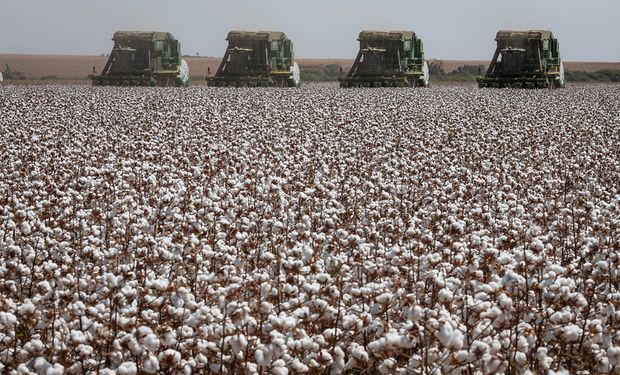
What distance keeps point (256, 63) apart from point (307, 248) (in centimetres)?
3697

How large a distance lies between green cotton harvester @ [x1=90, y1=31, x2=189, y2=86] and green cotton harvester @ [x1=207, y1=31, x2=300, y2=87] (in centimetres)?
241

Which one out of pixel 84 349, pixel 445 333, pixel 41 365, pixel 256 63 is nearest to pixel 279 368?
pixel 445 333

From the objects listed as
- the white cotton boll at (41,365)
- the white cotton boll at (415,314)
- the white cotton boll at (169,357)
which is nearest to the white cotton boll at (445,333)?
the white cotton boll at (415,314)

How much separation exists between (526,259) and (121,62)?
38989mm

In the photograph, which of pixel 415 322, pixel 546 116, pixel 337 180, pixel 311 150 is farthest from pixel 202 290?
pixel 546 116

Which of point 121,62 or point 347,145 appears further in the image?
point 121,62

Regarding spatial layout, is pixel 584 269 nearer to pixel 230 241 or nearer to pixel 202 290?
pixel 202 290

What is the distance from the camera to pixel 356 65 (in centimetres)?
4356

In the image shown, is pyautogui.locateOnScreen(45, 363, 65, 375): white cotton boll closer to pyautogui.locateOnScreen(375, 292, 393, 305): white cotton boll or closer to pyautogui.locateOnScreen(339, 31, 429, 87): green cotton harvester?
pyautogui.locateOnScreen(375, 292, 393, 305): white cotton boll

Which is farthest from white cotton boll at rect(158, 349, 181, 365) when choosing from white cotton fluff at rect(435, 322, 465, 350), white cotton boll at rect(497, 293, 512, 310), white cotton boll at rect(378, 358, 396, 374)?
white cotton boll at rect(497, 293, 512, 310)

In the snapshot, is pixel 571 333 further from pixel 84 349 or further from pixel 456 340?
pixel 84 349

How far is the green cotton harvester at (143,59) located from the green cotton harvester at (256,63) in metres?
2.41

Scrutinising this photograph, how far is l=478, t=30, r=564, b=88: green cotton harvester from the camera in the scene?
42500 millimetres

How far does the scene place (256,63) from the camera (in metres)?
42.4
